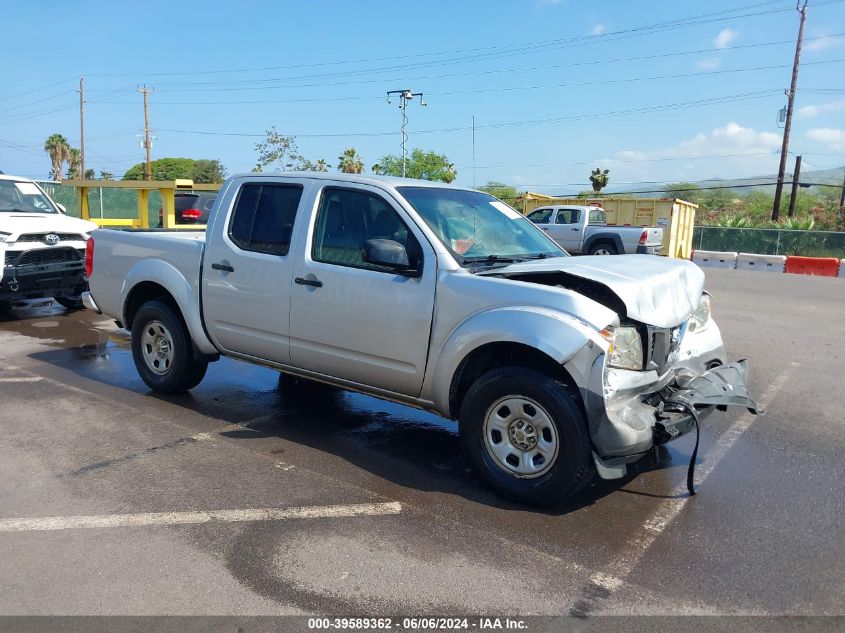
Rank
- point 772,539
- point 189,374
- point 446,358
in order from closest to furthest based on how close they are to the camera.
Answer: point 772,539, point 446,358, point 189,374

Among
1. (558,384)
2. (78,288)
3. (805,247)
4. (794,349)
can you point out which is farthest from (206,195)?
(805,247)

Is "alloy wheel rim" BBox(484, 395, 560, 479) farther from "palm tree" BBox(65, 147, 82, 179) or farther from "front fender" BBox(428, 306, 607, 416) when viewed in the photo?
"palm tree" BBox(65, 147, 82, 179)

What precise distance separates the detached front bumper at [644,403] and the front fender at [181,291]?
3.40 metres

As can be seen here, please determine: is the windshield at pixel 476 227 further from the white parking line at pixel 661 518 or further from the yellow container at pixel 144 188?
the yellow container at pixel 144 188

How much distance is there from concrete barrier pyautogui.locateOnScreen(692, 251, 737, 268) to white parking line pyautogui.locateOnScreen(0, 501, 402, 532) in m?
22.2

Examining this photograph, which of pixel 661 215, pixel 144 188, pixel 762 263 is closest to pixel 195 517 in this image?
pixel 144 188

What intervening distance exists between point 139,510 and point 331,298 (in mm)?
1795

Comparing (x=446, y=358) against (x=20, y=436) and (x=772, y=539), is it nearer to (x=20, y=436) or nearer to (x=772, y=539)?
(x=772, y=539)

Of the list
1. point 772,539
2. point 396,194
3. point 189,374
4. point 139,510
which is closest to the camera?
point 772,539

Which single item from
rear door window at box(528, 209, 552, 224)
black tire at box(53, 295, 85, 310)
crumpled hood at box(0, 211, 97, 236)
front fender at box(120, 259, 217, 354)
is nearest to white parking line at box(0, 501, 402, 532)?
front fender at box(120, 259, 217, 354)

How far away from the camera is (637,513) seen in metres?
4.07

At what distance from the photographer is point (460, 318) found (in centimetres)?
428

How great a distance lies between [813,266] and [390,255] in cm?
2019

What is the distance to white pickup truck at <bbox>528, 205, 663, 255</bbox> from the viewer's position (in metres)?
21.0
